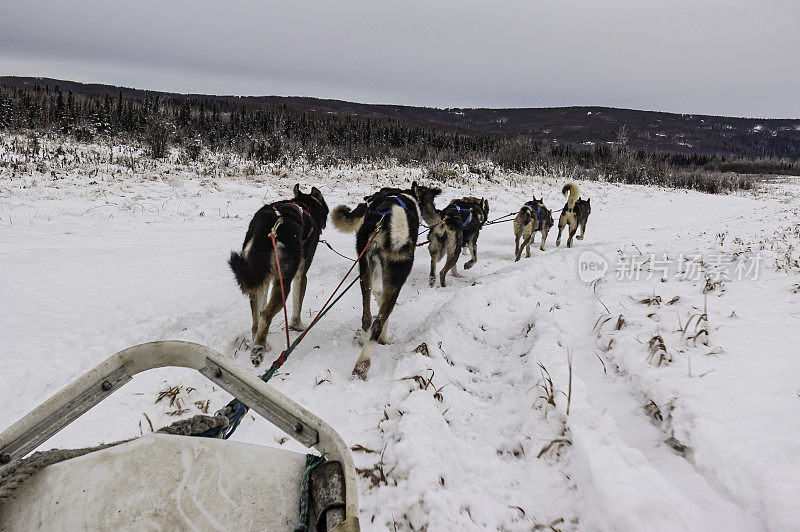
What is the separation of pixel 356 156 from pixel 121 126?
14.1 metres

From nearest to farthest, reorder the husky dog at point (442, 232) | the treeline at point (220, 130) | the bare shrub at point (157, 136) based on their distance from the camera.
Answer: the husky dog at point (442, 232) → the bare shrub at point (157, 136) → the treeline at point (220, 130)

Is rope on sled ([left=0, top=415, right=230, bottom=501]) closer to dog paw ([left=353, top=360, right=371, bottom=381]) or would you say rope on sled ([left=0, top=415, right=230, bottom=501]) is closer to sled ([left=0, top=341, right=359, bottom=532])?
sled ([left=0, top=341, right=359, bottom=532])

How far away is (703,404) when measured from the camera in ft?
7.73

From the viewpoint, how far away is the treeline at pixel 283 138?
20953mm

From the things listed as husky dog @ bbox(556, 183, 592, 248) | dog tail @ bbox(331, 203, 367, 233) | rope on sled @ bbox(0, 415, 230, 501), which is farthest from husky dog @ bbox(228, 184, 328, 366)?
husky dog @ bbox(556, 183, 592, 248)

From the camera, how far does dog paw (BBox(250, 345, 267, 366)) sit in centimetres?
355

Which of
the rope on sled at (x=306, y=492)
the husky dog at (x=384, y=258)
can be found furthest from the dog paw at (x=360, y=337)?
the rope on sled at (x=306, y=492)

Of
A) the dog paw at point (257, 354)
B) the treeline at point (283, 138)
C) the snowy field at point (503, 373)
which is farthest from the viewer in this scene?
the treeline at point (283, 138)

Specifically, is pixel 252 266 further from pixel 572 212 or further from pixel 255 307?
pixel 572 212

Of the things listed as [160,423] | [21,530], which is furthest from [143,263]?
[21,530]

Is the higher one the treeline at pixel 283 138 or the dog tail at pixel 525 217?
the treeline at pixel 283 138

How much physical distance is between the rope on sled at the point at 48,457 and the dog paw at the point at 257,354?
6.23 ft

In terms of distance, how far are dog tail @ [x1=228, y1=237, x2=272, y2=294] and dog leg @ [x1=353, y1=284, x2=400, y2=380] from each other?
1.10 m

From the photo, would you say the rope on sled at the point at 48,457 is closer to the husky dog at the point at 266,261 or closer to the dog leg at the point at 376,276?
the husky dog at the point at 266,261
